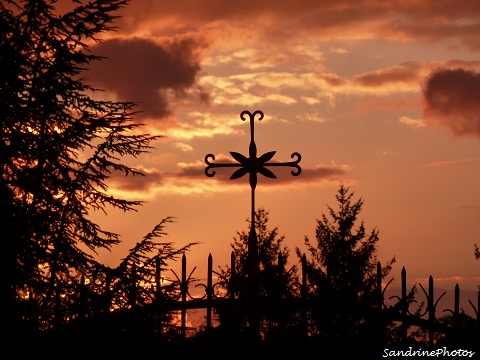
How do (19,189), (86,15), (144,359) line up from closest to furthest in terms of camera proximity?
(144,359), (19,189), (86,15)

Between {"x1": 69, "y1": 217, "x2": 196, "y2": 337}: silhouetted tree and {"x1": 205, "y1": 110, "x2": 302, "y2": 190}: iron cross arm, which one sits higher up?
{"x1": 205, "y1": 110, "x2": 302, "y2": 190}: iron cross arm

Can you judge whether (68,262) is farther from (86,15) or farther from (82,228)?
(86,15)

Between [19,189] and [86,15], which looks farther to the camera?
[86,15]

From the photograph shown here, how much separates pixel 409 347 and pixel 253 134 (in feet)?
11.2

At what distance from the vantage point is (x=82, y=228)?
28.5 ft

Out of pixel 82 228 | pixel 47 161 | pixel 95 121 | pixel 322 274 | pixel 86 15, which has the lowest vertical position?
pixel 322 274

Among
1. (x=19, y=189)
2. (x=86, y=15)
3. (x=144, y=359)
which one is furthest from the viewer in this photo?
(x=86, y=15)

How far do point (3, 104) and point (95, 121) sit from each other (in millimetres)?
1150

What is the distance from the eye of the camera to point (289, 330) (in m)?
8.18

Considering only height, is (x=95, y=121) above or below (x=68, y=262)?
above

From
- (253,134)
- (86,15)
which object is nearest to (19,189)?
(86,15)

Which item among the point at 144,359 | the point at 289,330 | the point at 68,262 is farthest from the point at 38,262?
the point at 289,330

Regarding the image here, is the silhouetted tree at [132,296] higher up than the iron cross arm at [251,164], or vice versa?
the iron cross arm at [251,164]

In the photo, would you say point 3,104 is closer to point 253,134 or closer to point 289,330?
point 253,134
